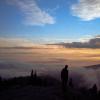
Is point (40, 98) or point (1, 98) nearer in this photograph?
point (40, 98)

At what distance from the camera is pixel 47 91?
176 ft

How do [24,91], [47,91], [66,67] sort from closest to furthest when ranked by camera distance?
[66,67], [47,91], [24,91]

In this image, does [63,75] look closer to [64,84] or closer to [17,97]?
[64,84]

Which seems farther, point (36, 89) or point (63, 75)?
point (36, 89)

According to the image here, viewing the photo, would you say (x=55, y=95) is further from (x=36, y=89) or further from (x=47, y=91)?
(x=36, y=89)

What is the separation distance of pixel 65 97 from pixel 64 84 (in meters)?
2.49

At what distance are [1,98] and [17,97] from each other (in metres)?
3.98

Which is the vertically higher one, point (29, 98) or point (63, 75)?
point (63, 75)

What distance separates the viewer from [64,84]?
51.5 metres

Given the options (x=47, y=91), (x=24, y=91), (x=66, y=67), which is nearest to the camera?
(x=66, y=67)

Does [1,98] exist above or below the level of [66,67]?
below

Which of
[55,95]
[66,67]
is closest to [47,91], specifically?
[55,95]

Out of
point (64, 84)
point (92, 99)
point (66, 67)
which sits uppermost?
point (66, 67)

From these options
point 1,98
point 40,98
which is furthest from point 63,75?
point 1,98
